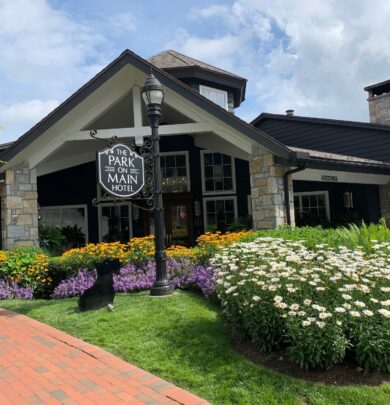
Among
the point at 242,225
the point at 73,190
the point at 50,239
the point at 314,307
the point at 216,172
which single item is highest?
the point at 216,172

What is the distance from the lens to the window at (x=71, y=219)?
14.8 meters

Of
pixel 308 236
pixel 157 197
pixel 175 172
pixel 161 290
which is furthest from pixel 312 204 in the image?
pixel 161 290

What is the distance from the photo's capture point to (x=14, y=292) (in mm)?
8547

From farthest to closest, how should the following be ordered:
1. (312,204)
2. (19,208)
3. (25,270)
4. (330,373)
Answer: (312,204)
(19,208)
(25,270)
(330,373)

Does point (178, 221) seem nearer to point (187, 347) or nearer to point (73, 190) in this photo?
point (73, 190)

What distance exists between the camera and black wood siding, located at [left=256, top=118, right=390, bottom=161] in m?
14.4

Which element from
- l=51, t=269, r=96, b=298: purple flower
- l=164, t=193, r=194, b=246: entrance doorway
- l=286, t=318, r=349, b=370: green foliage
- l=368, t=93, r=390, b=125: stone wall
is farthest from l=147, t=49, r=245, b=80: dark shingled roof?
l=286, t=318, r=349, b=370: green foliage

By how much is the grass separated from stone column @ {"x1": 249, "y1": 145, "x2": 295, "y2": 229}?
353 centimetres

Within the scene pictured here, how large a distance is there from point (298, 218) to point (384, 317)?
1022cm

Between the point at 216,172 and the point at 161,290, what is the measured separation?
783 centimetres

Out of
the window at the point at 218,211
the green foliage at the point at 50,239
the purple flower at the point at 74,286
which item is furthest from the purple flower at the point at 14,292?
the window at the point at 218,211

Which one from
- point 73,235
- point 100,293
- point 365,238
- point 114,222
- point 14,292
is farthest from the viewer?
point 114,222

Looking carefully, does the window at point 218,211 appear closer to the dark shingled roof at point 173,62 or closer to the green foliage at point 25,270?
the dark shingled roof at point 173,62

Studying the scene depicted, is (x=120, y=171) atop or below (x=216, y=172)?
below
